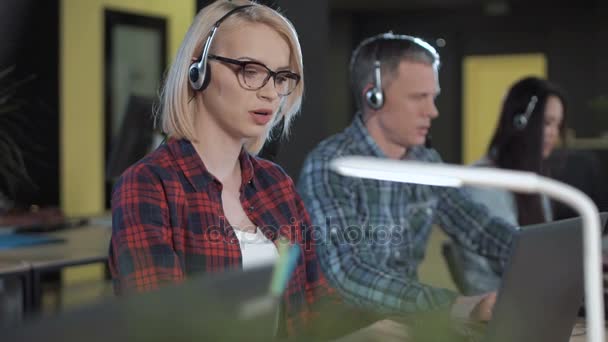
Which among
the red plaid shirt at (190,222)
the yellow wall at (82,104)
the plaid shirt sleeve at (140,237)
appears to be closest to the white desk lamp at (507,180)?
the red plaid shirt at (190,222)

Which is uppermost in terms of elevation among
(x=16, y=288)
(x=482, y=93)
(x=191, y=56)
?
(x=482, y=93)

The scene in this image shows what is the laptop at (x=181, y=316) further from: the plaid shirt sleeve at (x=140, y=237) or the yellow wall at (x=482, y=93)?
the yellow wall at (x=482, y=93)

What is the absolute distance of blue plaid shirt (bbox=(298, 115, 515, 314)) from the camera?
2.04m

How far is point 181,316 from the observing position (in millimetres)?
567

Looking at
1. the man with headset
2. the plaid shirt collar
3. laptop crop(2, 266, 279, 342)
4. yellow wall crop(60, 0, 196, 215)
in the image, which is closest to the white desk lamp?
laptop crop(2, 266, 279, 342)

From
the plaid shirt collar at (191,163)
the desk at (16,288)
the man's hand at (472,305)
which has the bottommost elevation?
the desk at (16,288)

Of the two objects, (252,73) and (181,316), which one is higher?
(252,73)

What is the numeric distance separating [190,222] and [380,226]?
2.75 ft

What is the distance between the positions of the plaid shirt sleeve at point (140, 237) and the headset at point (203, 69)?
235 mm

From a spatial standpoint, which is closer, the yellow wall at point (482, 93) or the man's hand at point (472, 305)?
the man's hand at point (472, 305)

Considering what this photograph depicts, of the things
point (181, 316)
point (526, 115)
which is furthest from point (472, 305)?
point (526, 115)

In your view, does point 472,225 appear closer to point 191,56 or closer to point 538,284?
point 191,56

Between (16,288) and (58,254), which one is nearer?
(16,288)

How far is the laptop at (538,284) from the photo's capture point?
1.06 m
